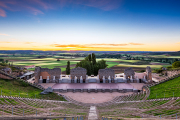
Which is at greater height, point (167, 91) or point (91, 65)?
point (91, 65)

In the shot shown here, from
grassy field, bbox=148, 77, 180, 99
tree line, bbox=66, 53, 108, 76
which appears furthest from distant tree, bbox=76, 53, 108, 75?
grassy field, bbox=148, 77, 180, 99

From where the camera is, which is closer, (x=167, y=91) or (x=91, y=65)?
(x=167, y=91)

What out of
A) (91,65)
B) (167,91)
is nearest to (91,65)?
(91,65)

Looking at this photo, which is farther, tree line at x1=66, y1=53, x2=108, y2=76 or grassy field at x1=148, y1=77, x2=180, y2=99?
tree line at x1=66, y1=53, x2=108, y2=76

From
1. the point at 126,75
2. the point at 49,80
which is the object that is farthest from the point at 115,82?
the point at 49,80

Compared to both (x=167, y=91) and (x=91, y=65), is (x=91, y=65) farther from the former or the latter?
(x=167, y=91)

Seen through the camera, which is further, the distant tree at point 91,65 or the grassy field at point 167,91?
the distant tree at point 91,65

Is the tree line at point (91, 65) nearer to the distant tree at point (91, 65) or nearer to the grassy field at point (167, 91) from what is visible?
the distant tree at point (91, 65)

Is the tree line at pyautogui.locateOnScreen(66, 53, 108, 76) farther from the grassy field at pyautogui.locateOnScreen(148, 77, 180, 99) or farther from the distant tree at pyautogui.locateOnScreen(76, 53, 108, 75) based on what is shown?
the grassy field at pyautogui.locateOnScreen(148, 77, 180, 99)

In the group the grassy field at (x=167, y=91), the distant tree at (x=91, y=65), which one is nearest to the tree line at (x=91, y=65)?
the distant tree at (x=91, y=65)

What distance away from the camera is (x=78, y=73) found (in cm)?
3331

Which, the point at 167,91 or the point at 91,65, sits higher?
the point at 91,65

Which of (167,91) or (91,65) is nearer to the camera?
(167,91)

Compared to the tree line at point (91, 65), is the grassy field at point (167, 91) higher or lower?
lower
